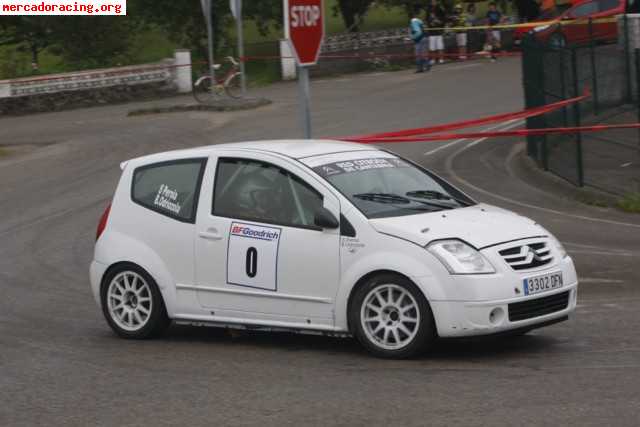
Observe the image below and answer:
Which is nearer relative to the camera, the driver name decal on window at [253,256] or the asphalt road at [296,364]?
the asphalt road at [296,364]

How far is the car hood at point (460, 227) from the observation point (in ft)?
28.5

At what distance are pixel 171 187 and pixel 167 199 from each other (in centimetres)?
10

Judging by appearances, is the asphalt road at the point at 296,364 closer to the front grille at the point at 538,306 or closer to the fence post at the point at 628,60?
the front grille at the point at 538,306

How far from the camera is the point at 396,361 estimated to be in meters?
8.73

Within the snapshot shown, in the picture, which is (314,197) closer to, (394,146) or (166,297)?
(166,297)

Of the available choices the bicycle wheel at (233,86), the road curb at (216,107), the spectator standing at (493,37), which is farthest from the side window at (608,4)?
the road curb at (216,107)

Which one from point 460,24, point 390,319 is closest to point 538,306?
point 390,319

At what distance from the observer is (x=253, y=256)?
9414mm

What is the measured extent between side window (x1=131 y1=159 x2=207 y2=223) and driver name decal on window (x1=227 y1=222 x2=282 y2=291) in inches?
20.2

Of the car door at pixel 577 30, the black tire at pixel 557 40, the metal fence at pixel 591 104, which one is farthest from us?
the car door at pixel 577 30

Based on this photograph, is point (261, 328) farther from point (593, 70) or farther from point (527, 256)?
point (593, 70)

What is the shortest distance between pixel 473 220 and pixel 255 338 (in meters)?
2.19

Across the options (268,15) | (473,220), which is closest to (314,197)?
(473,220)

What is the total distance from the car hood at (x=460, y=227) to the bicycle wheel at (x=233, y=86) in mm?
22870
